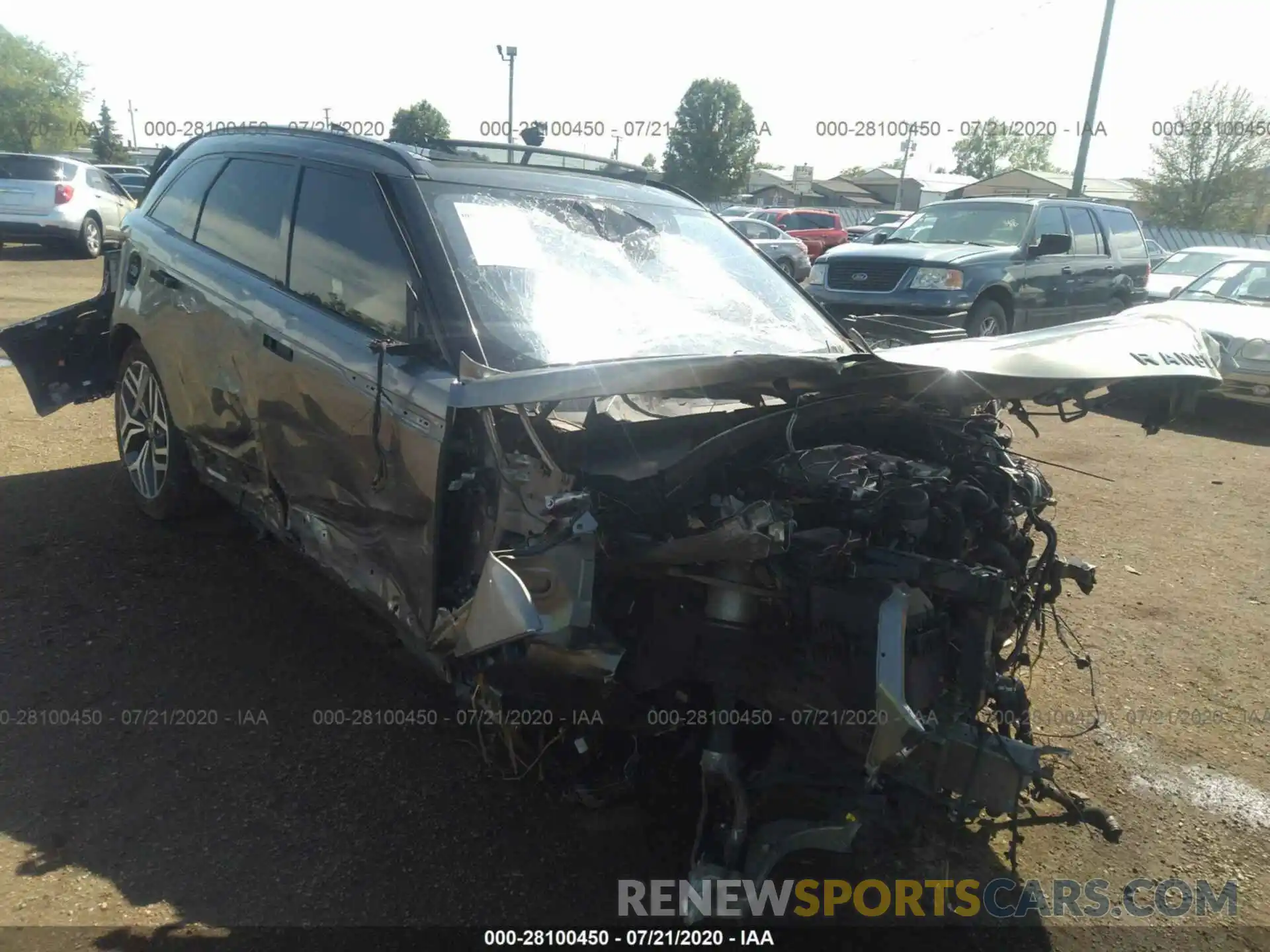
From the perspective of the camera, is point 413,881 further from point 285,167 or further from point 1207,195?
point 1207,195

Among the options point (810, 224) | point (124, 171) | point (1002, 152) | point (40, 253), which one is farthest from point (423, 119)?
point (1002, 152)

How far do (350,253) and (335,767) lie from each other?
1741 millimetres

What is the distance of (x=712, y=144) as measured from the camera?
59031 millimetres

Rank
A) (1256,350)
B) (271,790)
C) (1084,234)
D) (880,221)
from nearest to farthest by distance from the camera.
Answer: (271,790) → (1256,350) → (1084,234) → (880,221)

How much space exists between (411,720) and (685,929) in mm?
1293

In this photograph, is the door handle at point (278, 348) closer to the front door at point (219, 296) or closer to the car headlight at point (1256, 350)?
the front door at point (219, 296)

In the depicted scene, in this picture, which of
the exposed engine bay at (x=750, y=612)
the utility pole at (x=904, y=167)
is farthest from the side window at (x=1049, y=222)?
the utility pole at (x=904, y=167)

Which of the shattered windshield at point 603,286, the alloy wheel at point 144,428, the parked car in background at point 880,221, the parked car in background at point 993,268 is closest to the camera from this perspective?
the shattered windshield at point 603,286

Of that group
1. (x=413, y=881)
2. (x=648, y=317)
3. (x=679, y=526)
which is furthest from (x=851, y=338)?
(x=413, y=881)

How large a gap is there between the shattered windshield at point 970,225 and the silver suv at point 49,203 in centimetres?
1232

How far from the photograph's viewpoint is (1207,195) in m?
39.7

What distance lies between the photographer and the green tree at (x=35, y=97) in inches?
2058

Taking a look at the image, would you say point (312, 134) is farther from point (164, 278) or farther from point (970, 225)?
point (970, 225)

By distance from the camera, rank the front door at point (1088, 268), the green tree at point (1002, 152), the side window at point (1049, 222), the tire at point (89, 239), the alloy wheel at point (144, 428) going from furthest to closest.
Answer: the green tree at point (1002, 152) < the tire at point (89, 239) < the front door at point (1088, 268) < the side window at point (1049, 222) < the alloy wheel at point (144, 428)
